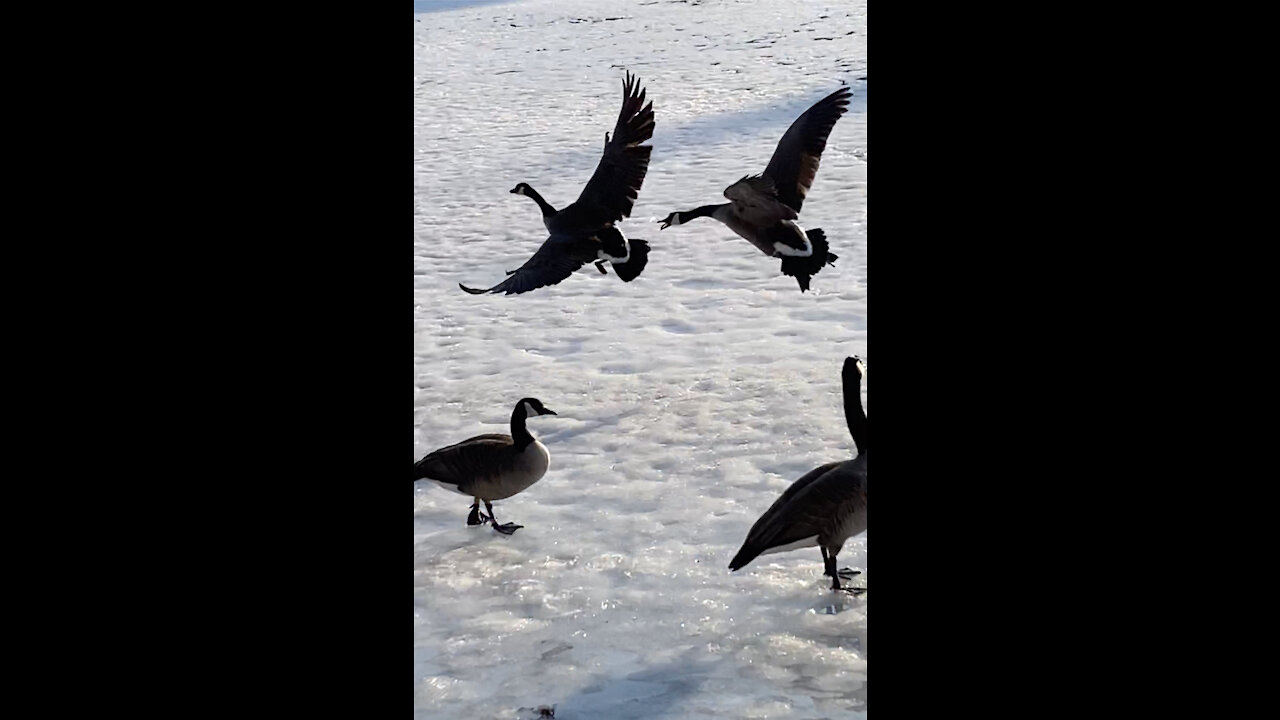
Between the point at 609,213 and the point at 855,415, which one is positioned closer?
the point at 855,415

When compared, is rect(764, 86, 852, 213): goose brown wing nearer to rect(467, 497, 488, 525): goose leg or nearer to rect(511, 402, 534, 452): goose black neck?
rect(511, 402, 534, 452): goose black neck

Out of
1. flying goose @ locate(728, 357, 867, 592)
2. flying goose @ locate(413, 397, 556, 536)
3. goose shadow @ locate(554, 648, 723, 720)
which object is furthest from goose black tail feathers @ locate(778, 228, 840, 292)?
goose shadow @ locate(554, 648, 723, 720)

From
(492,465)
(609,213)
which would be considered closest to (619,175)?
(609,213)

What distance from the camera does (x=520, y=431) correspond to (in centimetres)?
362

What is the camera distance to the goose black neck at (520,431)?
3.62m

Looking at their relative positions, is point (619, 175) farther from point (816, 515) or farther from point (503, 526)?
point (816, 515)

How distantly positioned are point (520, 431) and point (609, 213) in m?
0.89

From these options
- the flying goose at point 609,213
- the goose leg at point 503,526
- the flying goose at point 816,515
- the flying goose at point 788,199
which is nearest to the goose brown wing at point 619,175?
the flying goose at point 609,213

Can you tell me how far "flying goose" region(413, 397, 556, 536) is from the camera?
360 cm
